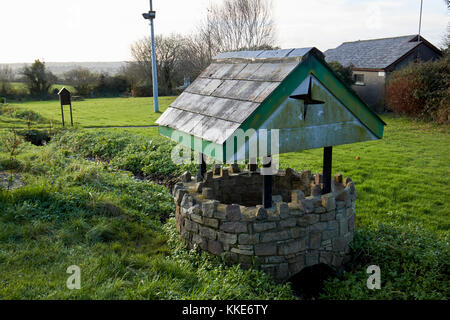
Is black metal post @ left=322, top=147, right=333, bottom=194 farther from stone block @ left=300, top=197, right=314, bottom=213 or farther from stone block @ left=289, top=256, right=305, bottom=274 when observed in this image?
stone block @ left=289, top=256, right=305, bottom=274

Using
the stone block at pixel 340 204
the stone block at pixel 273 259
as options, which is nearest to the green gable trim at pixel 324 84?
the stone block at pixel 340 204

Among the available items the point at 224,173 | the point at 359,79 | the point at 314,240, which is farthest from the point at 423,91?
the point at 314,240

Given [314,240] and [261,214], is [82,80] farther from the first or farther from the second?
[314,240]

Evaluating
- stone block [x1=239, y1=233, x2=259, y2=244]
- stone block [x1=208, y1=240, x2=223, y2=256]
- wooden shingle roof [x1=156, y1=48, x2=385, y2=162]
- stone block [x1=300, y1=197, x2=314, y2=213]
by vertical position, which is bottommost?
stone block [x1=208, y1=240, x2=223, y2=256]

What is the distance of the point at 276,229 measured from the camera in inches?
188

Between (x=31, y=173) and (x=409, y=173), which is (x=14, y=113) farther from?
(x=409, y=173)

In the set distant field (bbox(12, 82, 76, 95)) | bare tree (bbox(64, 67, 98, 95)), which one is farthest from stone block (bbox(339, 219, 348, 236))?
distant field (bbox(12, 82, 76, 95))

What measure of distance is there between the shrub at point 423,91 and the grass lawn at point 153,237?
798cm

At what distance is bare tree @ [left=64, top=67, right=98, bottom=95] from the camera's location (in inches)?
1567

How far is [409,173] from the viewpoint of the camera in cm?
973

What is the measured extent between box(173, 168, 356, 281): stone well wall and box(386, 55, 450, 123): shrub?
1450 centimetres

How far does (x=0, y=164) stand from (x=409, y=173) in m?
10.4

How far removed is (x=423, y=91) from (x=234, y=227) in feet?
57.9

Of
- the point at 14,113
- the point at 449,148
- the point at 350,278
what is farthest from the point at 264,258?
the point at 14,113
